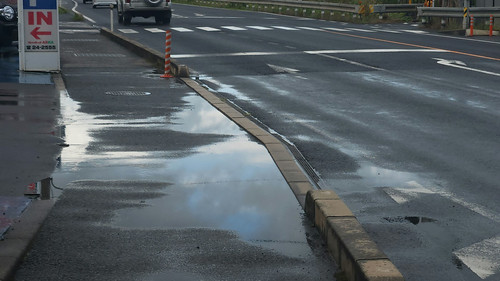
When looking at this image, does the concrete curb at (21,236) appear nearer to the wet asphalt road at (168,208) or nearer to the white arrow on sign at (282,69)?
the wet asphalt road at (168,208)

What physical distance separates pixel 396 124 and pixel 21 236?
25.3 feet

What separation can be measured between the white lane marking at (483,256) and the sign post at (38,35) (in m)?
14.4

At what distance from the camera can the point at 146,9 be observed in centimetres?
4297

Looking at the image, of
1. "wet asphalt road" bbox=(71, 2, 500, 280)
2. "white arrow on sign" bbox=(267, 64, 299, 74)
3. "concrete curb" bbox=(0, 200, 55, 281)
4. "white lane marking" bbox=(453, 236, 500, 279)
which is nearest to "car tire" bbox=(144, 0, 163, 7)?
"wet asphalt road" bbox=(71, 2, 500, 280)

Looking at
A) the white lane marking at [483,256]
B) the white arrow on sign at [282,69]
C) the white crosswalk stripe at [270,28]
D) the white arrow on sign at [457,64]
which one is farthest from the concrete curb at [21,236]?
the white crosswalk stripe at [270,28]

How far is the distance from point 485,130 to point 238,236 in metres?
6.56

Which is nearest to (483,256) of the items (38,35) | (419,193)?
(419,193)

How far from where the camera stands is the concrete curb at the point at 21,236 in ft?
20.9

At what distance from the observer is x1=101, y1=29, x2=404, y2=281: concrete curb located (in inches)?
236

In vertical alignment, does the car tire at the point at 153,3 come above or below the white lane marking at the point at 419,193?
above

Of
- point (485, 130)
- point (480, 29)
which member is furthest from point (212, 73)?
point (480, 29)

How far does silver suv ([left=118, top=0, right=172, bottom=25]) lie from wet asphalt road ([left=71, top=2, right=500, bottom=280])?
12.0m

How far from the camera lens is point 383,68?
72.1 feet

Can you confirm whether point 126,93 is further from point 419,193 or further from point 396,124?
point 419,193
